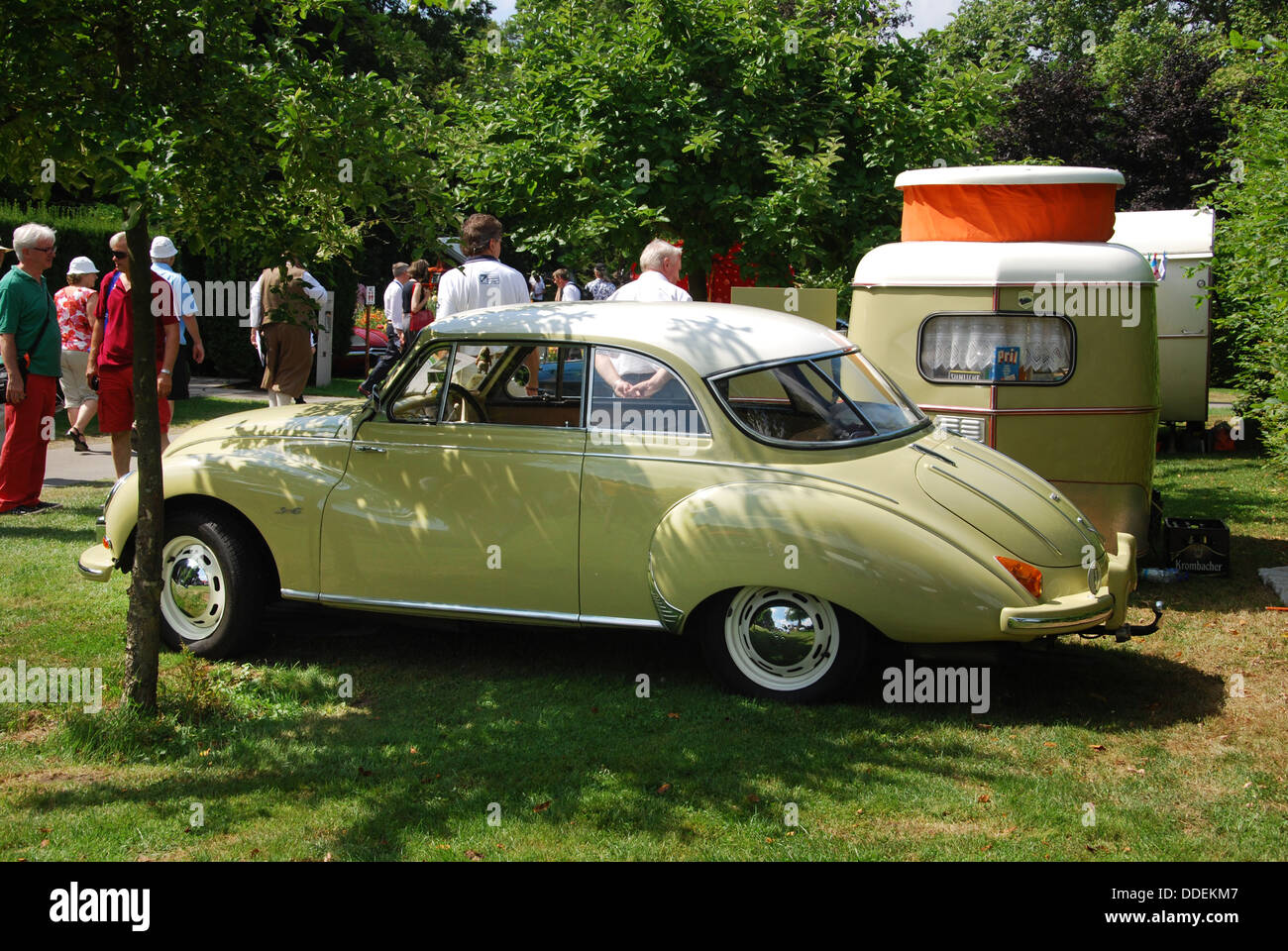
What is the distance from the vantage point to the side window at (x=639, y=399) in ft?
18.3

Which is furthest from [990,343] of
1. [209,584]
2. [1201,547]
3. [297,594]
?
[209,584]

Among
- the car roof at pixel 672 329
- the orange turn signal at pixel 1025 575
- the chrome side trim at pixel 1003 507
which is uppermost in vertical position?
the car roof at pixel 672 329

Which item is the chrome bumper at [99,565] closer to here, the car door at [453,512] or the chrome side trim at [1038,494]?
the car door at [453,512]

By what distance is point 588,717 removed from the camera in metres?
5.36

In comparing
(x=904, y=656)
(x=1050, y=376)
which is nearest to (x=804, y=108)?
(x=1050, y=376)

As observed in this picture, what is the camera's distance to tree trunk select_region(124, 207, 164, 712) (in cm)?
505

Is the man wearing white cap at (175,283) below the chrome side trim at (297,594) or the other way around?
the other way around

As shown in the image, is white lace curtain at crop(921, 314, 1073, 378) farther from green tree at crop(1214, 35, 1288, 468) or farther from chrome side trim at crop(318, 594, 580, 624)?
chrome side trim at crop(318, 594, 580, 624)

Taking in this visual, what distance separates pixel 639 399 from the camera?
564cm

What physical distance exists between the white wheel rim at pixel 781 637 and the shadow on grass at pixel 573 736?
17cm

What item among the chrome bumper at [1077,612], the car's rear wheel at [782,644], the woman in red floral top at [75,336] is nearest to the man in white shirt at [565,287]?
the woman in red floral top at [75,336]

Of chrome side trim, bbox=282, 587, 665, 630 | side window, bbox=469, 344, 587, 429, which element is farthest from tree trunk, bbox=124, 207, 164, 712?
side window, bbox=469, 344, 587, 429

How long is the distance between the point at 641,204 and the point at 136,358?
5098 millimetres
